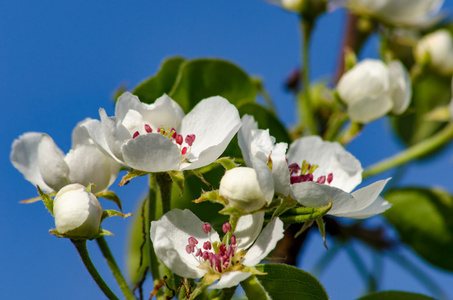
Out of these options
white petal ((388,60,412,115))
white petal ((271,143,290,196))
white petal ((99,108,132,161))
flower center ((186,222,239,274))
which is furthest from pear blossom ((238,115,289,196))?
white petal ((388,60,412,115))

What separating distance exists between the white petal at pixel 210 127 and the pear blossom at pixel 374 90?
0.53 m

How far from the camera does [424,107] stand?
2600mm

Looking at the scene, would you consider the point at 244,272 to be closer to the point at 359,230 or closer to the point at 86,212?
the point at 86,212

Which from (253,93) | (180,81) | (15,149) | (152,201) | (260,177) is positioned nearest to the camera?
(260,177)

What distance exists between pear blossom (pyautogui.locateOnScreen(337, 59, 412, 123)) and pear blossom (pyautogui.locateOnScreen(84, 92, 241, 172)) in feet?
1.77

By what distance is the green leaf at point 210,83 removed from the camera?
59.7 inches

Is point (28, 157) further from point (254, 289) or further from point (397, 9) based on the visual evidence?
point (397, 9)

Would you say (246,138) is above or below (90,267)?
above

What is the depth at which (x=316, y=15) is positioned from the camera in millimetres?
2053

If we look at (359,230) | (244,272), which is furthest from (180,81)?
(359,230)

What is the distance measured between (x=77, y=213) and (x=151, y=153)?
0.17 metres

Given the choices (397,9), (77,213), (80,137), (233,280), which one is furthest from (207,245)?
(397,9)

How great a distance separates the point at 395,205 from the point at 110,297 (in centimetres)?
128

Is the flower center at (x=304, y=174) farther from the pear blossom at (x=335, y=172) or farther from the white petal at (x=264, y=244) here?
the white petal at (x=264, y=244)
